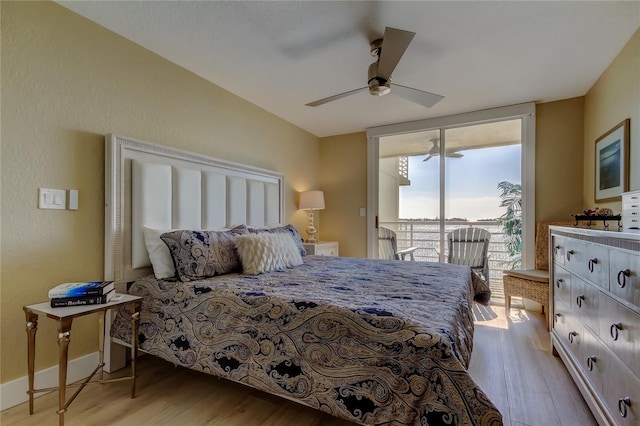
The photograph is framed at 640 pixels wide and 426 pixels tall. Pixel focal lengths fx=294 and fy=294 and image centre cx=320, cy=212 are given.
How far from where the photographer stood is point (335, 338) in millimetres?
1283

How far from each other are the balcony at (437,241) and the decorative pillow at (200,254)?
2.77m

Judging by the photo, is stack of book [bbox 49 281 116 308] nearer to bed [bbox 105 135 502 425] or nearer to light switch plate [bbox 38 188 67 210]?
bed [bbox 105 135 502 425]

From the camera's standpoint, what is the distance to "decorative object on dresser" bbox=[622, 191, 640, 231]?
1.58 metres

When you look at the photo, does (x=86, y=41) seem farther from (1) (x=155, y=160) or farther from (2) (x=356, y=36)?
(2) (x=356, y=36)

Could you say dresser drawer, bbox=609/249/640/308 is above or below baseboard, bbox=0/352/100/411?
above

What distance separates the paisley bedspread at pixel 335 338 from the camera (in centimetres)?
105

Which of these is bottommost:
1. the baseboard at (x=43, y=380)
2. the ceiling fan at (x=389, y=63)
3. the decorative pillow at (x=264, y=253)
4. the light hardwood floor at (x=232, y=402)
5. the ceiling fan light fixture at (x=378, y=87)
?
the light hardwood floor at (x=232, y=402)

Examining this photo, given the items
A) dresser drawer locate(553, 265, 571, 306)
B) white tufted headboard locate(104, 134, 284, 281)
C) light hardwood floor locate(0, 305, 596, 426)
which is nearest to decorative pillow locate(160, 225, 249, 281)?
white tufted headboard locate(104, 134, 284, 281)

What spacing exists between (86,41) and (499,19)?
276 centimetres

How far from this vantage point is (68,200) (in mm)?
1875

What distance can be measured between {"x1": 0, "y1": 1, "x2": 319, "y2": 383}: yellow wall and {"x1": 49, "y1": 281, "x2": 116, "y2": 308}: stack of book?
0.32 metres

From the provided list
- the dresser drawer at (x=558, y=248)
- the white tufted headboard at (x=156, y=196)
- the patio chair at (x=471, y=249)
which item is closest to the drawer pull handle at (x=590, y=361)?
the dresser drawer at (x=558, y=248)

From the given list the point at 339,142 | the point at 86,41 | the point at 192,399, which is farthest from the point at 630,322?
the point at 339,142

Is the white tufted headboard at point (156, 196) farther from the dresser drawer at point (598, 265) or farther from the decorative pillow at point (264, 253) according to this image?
the dresser drawer at point (598, 265)
